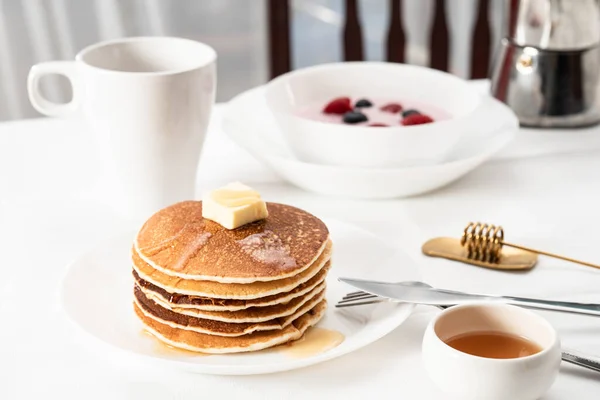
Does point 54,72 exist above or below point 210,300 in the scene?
above

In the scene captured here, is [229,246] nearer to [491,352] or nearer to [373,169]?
[491,352]

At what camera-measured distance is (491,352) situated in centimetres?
69

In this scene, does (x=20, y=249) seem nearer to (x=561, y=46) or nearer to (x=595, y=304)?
Answer: (x=595, y=304)

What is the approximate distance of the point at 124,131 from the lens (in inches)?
38.7

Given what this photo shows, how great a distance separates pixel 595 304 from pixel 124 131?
546 mm

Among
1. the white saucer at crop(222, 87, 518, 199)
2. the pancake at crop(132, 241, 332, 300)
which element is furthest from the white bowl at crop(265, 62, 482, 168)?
the pancake at crop(132, 241, 332, 300)

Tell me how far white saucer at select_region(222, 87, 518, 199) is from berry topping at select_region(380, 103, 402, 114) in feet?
0.32

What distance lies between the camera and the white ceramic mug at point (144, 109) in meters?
0.96

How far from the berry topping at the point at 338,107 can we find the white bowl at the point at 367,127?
0.04 meters

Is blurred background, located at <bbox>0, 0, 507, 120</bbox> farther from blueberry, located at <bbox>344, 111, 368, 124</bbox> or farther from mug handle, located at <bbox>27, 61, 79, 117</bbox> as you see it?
mug handle, located at <bbox>27, 61, 79, 117</bbox>

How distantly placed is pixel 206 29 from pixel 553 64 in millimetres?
1402

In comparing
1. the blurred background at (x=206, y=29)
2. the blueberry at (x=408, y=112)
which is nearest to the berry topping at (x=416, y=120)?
the blueberry at (x=408, y=112)

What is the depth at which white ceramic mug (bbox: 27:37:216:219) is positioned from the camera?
3.16 ft

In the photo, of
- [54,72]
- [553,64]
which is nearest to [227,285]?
[54,72]
